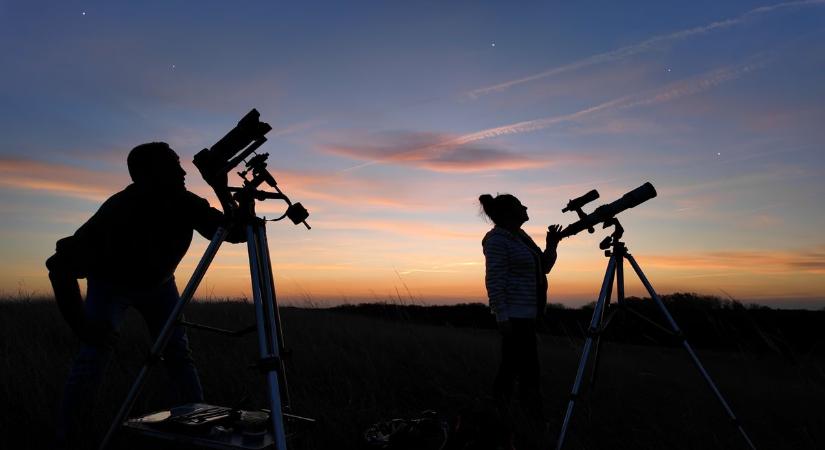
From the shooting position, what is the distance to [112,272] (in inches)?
129

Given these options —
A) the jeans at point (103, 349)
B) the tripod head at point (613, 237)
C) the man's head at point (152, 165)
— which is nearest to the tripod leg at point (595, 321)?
the tripod head at point (613, 237)

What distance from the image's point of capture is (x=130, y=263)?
329 cm

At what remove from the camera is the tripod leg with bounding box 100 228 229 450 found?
9.23 feet

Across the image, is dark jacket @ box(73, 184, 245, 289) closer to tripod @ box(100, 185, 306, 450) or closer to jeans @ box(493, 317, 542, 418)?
tripod @ box(100, 185, 306, 450)

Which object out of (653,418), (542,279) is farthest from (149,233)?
(653,418)

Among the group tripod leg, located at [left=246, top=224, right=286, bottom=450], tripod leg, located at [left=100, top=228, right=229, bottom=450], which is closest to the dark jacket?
tripod leg, located at [left=100, top=228, right=229, bottom=450]

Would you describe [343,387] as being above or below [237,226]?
below

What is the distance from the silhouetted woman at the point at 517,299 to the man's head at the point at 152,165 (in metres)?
2.72

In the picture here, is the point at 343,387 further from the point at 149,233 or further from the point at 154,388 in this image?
the point at 149,233

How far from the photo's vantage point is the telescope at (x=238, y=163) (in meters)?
2.81

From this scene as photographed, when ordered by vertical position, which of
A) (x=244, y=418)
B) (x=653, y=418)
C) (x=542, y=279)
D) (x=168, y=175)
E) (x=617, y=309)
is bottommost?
(x=653, y=418)

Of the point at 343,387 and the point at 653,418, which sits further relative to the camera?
the point at 343,387

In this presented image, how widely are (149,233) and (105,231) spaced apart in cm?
27

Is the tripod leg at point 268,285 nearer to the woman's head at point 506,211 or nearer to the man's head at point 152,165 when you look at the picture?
the man's head at point 152,165
